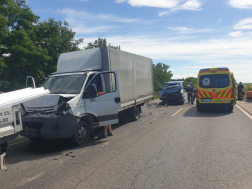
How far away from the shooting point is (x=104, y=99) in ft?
22.7

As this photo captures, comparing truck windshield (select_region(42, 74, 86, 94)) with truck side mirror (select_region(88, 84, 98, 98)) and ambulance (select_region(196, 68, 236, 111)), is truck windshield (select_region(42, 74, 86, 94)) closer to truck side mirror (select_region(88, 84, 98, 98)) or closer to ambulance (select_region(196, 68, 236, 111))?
truck side mirror (select_region(88, 84, 98, 98))

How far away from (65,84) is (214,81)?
9452 millimetres

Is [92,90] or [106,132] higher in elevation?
[92,90]

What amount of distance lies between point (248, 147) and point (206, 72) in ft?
26.2

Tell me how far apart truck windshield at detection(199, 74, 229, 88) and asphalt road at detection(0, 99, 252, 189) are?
578cm

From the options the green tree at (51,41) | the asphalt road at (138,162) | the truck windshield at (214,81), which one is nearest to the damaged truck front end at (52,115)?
the asphalt road at (138,162)

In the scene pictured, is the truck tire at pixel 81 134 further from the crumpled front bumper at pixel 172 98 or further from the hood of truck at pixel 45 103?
the crumpled front bumper at pixel 172 98

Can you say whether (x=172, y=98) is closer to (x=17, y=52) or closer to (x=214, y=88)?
(x=214, y=88)

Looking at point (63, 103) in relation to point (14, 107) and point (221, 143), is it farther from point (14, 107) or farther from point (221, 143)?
point (221, 143)

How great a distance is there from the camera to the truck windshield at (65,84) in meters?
6.52

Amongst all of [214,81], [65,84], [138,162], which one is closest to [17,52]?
[65,84]

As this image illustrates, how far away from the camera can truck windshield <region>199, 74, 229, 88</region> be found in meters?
12.7

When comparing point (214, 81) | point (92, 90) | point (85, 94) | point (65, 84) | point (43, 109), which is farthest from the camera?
point (214, 81)

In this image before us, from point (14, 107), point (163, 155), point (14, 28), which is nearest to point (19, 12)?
point (14, 28)
